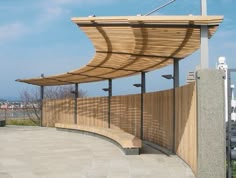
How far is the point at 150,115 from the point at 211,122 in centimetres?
728

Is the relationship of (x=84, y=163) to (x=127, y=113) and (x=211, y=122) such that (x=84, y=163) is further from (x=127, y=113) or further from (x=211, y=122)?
(x=127, y=113)

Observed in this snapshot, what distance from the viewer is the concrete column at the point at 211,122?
8.05m

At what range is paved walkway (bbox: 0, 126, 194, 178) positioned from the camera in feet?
31.5

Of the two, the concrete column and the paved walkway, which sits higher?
the concrete column

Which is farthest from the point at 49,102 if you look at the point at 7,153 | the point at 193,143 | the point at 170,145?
the point at 193,143

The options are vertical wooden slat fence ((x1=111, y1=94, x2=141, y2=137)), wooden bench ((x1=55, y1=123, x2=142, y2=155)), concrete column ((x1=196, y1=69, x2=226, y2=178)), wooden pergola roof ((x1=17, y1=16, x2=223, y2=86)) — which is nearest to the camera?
wooden pergola roof ((x1=17, y1=16, x2=223, y2=86))

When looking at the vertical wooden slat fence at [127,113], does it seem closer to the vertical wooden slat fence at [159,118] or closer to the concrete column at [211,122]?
the vertical wooden slat fence at [159,118]

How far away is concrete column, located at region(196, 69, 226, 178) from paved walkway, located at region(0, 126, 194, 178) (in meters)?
1.01

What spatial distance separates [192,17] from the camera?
25.0 ft

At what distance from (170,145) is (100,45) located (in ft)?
13.8

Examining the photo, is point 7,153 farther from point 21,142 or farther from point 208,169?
point 208,169

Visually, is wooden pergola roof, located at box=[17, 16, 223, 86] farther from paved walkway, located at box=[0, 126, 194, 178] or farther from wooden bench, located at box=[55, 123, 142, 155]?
paved walkway, located at box=[0, 126, 194, 178]

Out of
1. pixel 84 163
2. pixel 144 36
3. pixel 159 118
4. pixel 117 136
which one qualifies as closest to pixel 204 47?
pixel 144 36

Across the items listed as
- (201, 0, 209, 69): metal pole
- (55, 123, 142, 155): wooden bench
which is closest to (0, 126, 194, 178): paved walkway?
(55, 123, 142, 155): wooden bench
